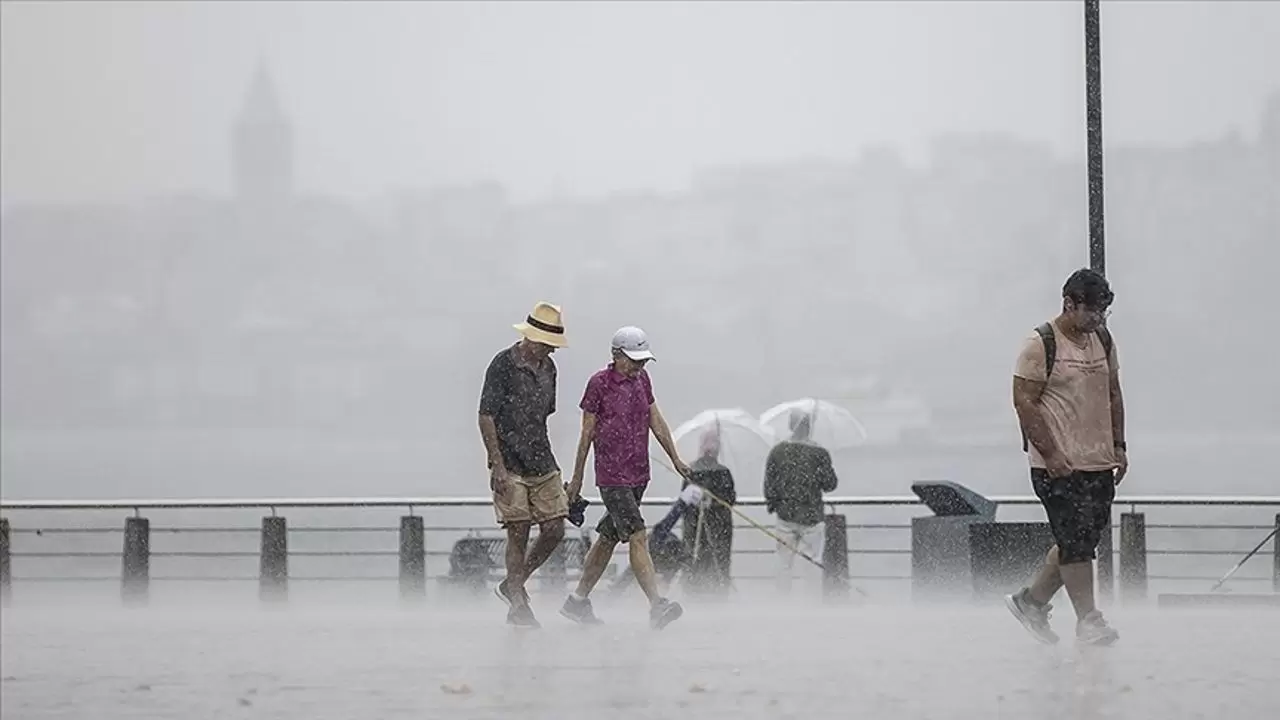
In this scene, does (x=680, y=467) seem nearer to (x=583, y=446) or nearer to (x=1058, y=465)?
(x=583, y=446)

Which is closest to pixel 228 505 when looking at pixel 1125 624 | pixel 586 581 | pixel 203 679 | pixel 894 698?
pixel 586 581

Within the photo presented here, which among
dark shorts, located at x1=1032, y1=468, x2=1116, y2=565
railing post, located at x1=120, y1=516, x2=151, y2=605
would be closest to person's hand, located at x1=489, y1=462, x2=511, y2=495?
dark shorts, located at x1=1032, y1=468, x2=1116, y2=565

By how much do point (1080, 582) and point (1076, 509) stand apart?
1.32 ft

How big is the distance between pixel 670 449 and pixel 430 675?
139 inches

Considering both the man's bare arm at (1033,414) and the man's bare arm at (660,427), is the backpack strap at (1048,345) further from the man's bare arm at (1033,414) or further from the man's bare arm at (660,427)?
the man's bare arm at (660,427)

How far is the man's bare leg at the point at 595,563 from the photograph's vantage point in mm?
14836

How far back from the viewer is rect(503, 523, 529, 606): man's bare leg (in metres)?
14.5

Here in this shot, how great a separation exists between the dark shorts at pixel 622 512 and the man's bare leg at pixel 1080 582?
315 centimetres

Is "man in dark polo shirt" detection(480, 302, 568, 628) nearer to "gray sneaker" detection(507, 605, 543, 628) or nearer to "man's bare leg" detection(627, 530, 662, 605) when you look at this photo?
"man's bare leg" detection(627, 530, 662, 605)

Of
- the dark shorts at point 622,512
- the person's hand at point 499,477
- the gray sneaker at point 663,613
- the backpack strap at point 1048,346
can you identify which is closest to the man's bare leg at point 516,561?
the person's hand at point 499,477

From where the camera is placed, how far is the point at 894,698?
9.84 m

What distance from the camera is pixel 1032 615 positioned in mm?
12297

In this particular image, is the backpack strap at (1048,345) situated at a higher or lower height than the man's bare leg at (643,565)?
higher

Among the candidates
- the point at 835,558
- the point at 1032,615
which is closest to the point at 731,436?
the point at 835,558
